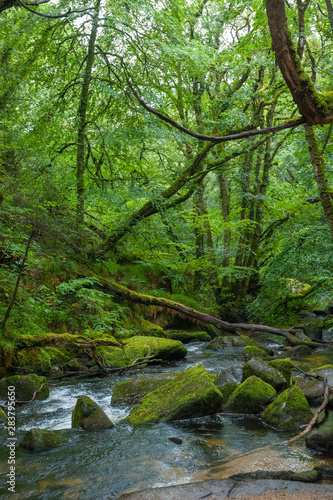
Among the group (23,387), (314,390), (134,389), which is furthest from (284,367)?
(23,387)

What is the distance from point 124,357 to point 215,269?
281 inches

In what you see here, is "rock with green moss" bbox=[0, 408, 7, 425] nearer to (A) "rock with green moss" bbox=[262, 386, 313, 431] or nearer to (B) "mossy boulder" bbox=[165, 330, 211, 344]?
(A) "rock with green moss" bbox=[262, 386, 313, 431]

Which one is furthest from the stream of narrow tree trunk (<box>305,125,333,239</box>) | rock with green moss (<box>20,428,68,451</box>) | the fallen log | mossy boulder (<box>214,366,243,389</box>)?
the fallen log

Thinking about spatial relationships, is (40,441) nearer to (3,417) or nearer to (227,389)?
(3,417)

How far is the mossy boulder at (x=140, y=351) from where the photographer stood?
8484mm

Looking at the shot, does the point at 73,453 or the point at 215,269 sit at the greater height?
the point at 215,269

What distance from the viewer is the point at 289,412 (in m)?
4.86

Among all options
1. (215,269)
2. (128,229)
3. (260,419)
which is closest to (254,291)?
(215,269)

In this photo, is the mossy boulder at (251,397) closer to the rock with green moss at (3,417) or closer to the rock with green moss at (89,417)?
the rock with green moss at (89,417)

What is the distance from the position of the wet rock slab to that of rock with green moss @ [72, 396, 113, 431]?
2197 mm

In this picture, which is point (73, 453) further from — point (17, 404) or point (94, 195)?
point (94, 195)

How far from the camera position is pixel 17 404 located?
6.09m

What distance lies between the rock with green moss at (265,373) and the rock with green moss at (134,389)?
59.1 inches

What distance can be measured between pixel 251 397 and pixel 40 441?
306 cm
